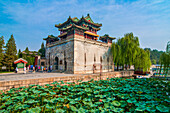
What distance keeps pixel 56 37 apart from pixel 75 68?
930 centimetres

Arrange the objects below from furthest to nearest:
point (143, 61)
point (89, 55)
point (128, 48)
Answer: point (128, 48) → point (143, 61) → point (89, 55)

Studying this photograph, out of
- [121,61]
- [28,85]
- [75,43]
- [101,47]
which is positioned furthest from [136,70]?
[28,85]

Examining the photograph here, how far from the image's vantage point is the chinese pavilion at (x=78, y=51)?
14680mm

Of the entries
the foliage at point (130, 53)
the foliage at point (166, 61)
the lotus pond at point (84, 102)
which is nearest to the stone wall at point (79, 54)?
the foliage at point (130, 53)

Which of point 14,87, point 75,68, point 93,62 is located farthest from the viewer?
point 93,62

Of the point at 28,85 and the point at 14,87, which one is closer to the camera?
the point at 14,87

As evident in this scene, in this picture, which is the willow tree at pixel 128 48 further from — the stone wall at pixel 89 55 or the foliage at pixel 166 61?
the foliage at pixel 166 61

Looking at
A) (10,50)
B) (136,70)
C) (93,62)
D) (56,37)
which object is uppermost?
(56,37)

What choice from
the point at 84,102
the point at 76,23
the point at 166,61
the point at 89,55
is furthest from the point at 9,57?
the point at 166,61

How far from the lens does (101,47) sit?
18.8m

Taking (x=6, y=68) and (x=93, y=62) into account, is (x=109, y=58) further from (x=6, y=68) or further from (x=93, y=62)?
(x=6, y=68)

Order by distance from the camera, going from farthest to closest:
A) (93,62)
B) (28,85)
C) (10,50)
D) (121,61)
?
(10,50) < (121,61) < (93,62) < (28,85)

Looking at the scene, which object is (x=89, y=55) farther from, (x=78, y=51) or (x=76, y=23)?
(x=76, y=23)

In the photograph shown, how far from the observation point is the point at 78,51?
1495cm
